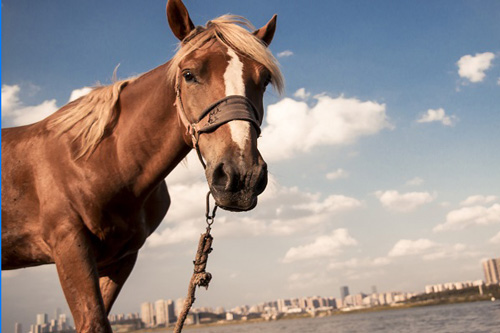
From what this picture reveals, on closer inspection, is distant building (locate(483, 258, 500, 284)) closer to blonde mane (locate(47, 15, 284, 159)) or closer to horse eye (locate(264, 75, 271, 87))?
horse eye (locate(264, 75, 271, 87))

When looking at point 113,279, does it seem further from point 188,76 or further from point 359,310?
point 359,310

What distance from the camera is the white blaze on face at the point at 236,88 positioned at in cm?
241

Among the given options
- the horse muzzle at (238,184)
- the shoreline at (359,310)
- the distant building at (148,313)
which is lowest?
the shoreline at (359,310)

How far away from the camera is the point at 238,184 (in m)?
2.31

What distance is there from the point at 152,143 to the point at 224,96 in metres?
0.87

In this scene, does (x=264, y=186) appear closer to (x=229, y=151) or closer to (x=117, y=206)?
(x=229, y=151)

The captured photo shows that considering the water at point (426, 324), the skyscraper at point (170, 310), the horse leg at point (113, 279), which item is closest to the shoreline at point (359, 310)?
the skyscraper at point (170, 310)

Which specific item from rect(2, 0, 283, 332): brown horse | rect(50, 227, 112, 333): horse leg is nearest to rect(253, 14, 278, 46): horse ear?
rect(2, 0, 283, 332): brown horse

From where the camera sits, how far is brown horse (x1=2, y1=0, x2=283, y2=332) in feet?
8.27

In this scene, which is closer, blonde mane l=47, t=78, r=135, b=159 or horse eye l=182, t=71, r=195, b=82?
horse eye l=182, t=71, r=195, b=82

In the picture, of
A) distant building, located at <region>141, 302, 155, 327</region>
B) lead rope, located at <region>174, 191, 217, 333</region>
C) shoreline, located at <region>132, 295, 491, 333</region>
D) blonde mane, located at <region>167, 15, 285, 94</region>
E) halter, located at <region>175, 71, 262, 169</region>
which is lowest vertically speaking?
shoreline, located at <region>132, 295, 491, 333</region>

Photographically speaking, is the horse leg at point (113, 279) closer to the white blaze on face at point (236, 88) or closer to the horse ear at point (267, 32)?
the white blaze on face at point (236, 88)

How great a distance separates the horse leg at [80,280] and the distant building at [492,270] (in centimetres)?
19914

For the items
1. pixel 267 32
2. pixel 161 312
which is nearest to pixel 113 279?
pixel 267 32
